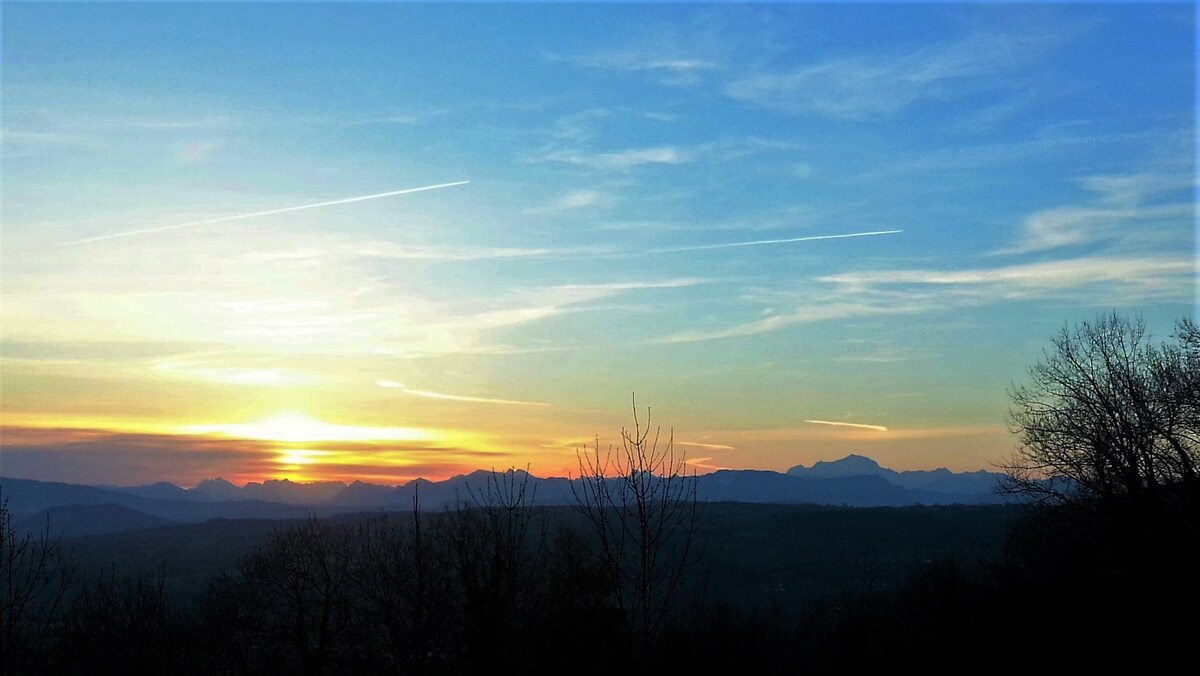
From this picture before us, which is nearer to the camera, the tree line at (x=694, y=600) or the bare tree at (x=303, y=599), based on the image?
the tree line at (x=694, y=600)

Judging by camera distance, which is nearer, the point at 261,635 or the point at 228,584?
the point at 261,635

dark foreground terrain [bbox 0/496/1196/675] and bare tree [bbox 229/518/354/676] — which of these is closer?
dark foreground terrain [bbox 0/496/1196/675]

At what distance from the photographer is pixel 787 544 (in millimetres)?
149125

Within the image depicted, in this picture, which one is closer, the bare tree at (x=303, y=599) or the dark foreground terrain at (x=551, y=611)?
the dark foreground terrain at (x=551, y=611)

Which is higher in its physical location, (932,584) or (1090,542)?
(1090,542)

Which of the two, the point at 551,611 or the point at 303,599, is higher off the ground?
the point at 551,611

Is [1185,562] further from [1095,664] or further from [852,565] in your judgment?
[852,565]

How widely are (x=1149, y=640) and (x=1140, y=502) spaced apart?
1300cm

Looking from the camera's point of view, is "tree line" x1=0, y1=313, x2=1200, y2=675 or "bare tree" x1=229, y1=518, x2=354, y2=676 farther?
"bare tree" x1=229, y1=518, x2=354, y2=676

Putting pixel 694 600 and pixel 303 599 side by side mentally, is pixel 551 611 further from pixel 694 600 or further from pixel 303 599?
pixel 303 599

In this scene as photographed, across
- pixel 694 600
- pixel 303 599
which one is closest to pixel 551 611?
pixel 694 600

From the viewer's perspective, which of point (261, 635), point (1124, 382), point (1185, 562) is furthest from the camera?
point (261, 635)

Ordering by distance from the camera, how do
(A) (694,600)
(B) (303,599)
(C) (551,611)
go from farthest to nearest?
(B) (303,599)
(A) (694,600)
(C) (551,611)

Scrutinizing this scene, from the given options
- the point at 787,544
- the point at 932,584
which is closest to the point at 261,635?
the point at 932,584
